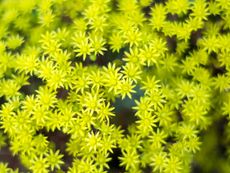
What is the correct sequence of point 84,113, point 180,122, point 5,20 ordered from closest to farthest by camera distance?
point 84,113 → point 180,122 → point 5,20

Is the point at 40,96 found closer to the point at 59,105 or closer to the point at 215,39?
the point at 59,105

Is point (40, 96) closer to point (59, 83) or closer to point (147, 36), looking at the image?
point (59, 83)

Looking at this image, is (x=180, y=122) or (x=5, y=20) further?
(x=5, y=20)

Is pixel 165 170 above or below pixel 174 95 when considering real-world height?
→ below

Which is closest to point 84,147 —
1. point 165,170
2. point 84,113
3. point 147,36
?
point 84,113

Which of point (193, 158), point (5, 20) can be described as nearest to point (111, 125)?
point (193, 158)

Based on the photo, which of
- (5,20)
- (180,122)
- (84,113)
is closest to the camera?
(84,113)

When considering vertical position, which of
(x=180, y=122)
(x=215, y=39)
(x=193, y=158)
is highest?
(x=215, y=39)
